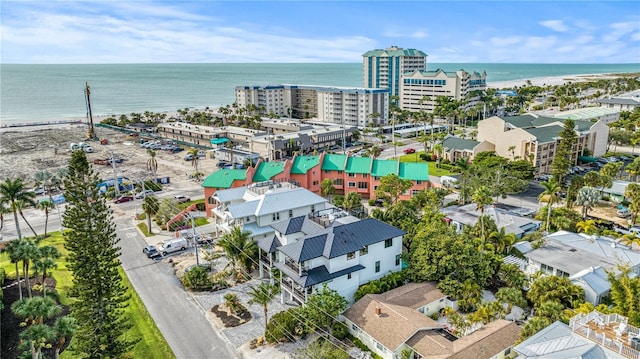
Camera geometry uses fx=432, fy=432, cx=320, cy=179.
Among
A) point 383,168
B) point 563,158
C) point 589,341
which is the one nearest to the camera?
point 589,341

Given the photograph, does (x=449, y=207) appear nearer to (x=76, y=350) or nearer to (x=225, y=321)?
(x=225, y=321)

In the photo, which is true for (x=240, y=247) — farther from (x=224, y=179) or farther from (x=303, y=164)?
(x=303, y=164)

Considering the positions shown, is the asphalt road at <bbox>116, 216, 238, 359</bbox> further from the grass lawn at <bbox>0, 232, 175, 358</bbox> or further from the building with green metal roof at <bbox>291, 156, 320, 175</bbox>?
the building with green metal roof at <bbox>291, 156, 320, 175</bbox>

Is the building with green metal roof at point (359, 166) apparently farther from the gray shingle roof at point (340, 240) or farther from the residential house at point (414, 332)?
the residential house at point (414, 332)

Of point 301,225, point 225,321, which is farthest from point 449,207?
point 225,321

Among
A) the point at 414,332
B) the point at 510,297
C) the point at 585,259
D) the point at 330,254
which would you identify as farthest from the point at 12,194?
the point at 585,259

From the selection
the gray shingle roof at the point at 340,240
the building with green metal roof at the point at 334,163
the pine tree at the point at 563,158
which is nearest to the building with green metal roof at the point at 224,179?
the building with green metal roof at the point at 334,163
